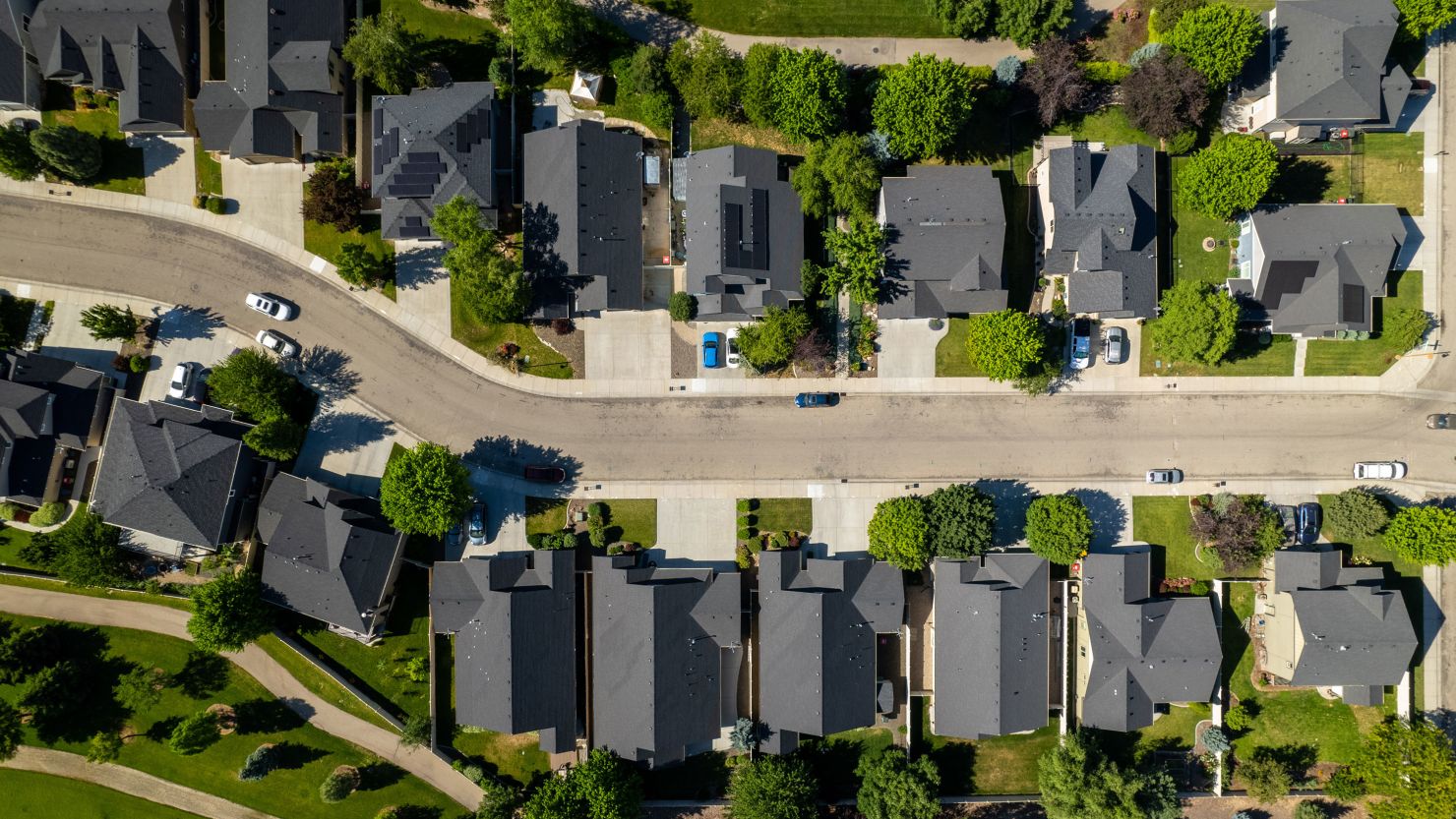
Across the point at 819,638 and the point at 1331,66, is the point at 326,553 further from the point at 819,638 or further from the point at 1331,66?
the point at 1331,66

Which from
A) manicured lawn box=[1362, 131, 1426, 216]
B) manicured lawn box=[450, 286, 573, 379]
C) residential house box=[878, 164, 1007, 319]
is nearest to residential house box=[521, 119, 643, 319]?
manicured lawn box=[450, 286, 573, 379]

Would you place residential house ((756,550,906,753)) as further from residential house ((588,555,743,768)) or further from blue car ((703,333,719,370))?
blue car ((703,333,719,370))

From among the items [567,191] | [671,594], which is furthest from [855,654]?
[567,191]

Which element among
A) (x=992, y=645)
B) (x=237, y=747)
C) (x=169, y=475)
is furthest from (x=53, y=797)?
(x=992, y=645)

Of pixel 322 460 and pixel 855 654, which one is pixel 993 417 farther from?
pixel 322 460

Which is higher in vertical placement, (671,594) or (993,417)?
(993,417)

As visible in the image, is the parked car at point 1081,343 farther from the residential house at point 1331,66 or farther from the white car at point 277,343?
the white car at point 277,343

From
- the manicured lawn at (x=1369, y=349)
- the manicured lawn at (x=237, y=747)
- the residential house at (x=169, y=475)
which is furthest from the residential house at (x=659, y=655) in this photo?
the manicured lawn at (x=1369, y=349)
